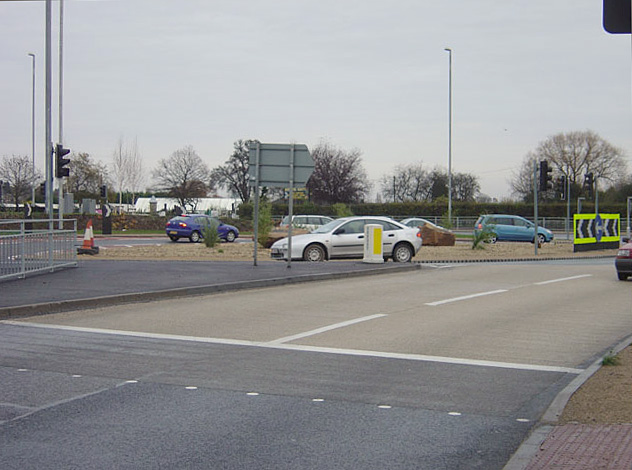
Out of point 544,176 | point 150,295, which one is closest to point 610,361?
point 150,295

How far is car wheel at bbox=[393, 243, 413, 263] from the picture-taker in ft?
82.3

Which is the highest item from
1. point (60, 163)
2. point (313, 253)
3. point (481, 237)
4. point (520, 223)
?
point (60, 163)

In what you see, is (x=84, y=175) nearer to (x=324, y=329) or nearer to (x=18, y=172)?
(x=18, y=172)

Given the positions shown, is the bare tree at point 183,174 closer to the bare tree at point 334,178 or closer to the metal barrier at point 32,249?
the bare tree at point 334,178

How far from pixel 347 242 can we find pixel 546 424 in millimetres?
18613

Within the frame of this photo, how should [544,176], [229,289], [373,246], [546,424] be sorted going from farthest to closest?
[544,176], [373,246], [229,289], [546,424]

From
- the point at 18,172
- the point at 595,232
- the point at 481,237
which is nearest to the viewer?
the point at 481,237

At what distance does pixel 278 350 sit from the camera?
9477 mm

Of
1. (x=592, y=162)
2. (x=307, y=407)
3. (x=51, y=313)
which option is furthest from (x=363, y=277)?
(x=592, y=162)

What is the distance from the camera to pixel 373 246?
22.5 meters

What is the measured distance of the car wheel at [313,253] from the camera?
79.6 feet

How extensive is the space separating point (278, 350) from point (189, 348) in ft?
3.62

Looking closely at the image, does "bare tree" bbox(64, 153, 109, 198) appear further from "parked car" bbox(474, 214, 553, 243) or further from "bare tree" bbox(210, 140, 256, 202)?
"parked car" bbox(474, 214, 553, 243)

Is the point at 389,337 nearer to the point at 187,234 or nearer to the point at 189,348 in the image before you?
the point at 189,348
